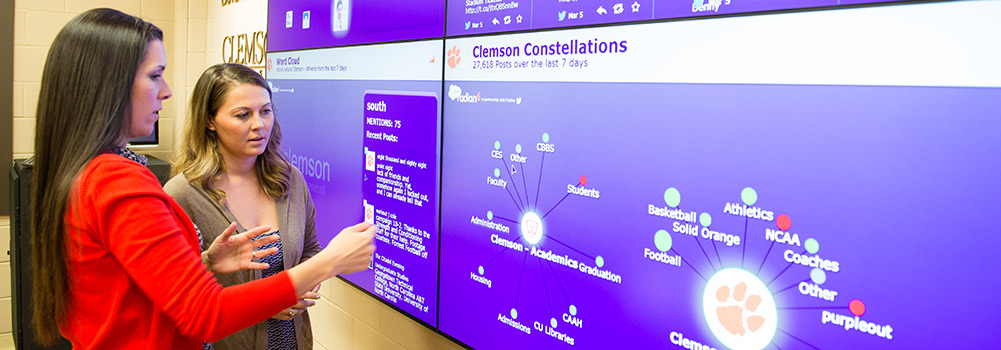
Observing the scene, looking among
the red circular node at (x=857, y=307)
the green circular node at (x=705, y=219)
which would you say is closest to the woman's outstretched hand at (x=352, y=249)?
the green circular node at (x=705, y=219)

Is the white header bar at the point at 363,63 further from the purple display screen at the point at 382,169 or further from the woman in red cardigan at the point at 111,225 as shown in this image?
the woman in red cardigan at the point at 111,225

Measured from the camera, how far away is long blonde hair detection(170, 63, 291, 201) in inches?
82.1

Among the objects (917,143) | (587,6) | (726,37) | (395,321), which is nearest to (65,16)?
(395,321)

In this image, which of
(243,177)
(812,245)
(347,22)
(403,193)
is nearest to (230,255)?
(243,177)

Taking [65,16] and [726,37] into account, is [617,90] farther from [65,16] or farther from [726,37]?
[65,16]

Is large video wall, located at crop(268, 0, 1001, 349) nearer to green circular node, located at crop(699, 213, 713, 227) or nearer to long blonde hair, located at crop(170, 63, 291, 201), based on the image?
green circular node, located at crop(699, 213, 713, 227)

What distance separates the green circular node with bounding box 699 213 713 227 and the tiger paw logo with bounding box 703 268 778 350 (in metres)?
0.10

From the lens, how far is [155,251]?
47.9 inches

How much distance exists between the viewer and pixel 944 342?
118 centimetres

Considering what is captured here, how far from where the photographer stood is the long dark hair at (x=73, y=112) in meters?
1.27

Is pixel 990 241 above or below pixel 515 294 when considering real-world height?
above

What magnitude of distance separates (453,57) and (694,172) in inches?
38.7

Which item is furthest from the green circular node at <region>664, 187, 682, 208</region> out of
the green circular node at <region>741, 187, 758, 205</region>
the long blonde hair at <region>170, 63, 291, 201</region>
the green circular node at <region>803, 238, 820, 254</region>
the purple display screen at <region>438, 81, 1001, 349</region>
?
the long blonde hair at <region>170, 63, 291, 201</region>

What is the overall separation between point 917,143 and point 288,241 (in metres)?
1.68
